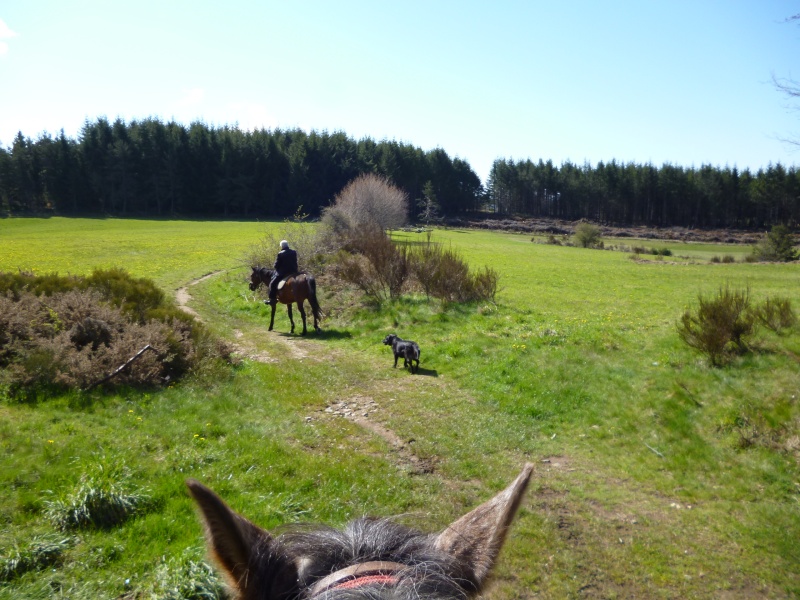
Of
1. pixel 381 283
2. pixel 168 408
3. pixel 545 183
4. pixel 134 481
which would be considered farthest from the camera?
pixel 545 183

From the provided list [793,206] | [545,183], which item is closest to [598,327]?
[793,206]

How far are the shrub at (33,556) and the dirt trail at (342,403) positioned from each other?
3.77 m

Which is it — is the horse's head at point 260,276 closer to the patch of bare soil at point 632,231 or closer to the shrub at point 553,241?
the shrub at point 553,241

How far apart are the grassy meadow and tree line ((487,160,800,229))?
83.1 m

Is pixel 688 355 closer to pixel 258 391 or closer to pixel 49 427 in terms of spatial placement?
pixel 258 391

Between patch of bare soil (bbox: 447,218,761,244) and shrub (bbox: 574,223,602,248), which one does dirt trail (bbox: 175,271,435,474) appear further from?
patch of bare soil (bbox: 447,218,761,244)

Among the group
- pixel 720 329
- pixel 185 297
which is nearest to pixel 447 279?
pixel 720 329

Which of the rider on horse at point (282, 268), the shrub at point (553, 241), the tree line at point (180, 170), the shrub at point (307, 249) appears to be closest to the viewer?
the rider on horse at point (282, 268)

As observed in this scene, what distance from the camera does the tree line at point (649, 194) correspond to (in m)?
80.1

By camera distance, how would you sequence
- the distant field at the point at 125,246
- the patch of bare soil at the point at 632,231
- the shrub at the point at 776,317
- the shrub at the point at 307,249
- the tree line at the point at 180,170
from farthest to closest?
the patch of bare soil at the point at 632,231, the tree line at the point at 180,170, the distant field at the point at 125,246, the shrub at the point at 307,249, the shrub at the point at 776,317

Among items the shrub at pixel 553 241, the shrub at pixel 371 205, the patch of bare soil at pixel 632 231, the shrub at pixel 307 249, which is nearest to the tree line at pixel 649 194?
the patch of bare soil at pixel 632 231

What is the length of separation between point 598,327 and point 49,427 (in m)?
12.1

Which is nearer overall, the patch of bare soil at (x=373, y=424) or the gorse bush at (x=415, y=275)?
the patch of bare soil at (x=373, y=424)

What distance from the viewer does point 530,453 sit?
7.63 meters
